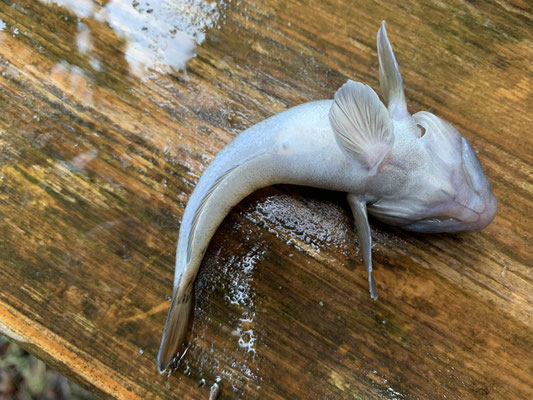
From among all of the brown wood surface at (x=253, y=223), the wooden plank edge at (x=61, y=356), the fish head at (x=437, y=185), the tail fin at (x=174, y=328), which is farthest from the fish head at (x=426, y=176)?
the wooden plank edge at (x=61, y=356)

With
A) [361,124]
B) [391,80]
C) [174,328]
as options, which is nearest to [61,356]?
[174,328]

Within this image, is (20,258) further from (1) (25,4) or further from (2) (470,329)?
(2) (470,329)

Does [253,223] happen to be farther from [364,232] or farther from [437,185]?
[437,185]

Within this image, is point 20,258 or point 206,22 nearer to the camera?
point 20,258

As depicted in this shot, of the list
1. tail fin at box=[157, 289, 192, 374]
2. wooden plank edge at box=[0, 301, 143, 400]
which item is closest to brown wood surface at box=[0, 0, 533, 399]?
wooden plank edge at box=[0, 301, 143, 400]

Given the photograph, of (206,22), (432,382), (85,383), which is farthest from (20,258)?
(432,382)

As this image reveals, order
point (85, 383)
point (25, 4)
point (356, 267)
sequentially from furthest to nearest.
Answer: point (25, 4)
point (356, 267)
point (85, 383)

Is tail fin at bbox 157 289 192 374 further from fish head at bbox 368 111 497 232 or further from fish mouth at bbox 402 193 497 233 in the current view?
fish mouth at bbox 402 193 497 233
